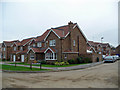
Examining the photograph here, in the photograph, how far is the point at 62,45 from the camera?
1016 inches

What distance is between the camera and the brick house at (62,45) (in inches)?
1020

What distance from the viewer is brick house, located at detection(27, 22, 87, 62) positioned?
25906 mm

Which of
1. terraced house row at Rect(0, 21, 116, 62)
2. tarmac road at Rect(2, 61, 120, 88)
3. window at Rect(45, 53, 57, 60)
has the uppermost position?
terraced house row at Rect(0, 21, 116, 62)

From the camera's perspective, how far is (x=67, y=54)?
83.5 ft

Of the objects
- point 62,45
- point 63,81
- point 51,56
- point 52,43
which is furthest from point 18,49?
point 63,81

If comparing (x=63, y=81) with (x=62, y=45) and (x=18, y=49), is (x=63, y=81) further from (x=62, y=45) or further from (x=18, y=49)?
(x=18, y=49)

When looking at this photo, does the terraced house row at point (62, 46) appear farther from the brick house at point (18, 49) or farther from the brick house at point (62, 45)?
the brick house at point (18, 49)

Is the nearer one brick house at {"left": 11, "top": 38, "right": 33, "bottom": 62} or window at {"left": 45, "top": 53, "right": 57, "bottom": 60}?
window at {"left": 45, "top": 53, "right": 57, "bottom": 60}

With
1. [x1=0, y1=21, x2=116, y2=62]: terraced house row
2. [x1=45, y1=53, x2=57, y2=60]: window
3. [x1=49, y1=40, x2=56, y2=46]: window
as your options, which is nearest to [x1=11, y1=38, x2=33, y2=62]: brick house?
[x1=0, y1=21, x2=116, y2=62]: terraced house row

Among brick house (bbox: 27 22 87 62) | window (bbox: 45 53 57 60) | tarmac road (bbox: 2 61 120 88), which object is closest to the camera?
tarmac road (bbox: 2 61 120 88)

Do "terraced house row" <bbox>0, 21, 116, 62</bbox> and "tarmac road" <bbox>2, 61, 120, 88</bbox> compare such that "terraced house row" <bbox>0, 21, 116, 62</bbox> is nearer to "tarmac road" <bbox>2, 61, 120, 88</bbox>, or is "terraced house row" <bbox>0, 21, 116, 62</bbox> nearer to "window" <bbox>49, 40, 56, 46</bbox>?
"window" <bbox>49, 40, 56, 46</bbox>

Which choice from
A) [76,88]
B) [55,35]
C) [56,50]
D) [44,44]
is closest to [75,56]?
[56,50]

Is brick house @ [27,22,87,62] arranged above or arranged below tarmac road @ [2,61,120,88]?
above

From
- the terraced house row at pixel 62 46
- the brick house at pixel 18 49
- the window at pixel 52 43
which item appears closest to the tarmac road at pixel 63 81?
the terraced house row at pixel 62 46
